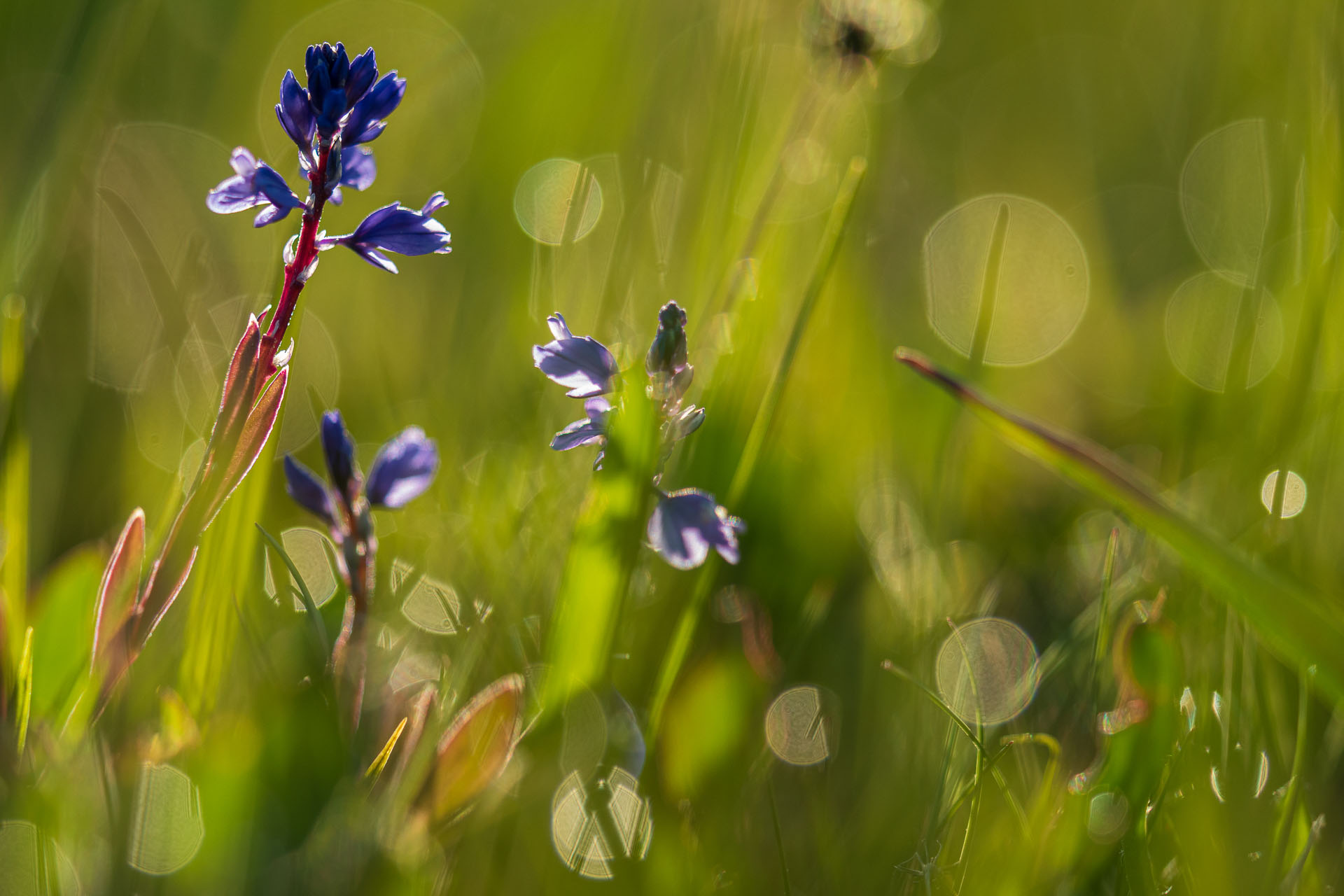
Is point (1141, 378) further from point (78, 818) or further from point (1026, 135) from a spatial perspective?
point (78, 818)

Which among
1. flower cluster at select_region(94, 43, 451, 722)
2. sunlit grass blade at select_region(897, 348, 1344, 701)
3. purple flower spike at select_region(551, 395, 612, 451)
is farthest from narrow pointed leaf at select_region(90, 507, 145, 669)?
sunlit grass blade at select_region(897, 348, 1344, 701)

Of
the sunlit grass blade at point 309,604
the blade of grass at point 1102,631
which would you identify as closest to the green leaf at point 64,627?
the sunlit grass blade at point 309,604

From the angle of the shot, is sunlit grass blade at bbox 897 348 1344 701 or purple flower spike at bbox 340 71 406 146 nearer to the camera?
sunlit grass blade at bbox 897 348 1344 701

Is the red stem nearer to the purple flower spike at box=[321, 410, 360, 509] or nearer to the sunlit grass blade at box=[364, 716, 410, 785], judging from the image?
the purple flower spike at box=[321, 410, 360, 509]

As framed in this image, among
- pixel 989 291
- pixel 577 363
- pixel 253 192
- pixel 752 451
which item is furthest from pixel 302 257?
pixel 989 291

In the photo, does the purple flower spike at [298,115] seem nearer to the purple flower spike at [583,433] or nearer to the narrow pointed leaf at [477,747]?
the purple flower spike at [583,433]

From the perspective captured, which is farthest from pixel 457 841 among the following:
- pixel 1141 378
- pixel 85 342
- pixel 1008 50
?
pixel 1008 50
